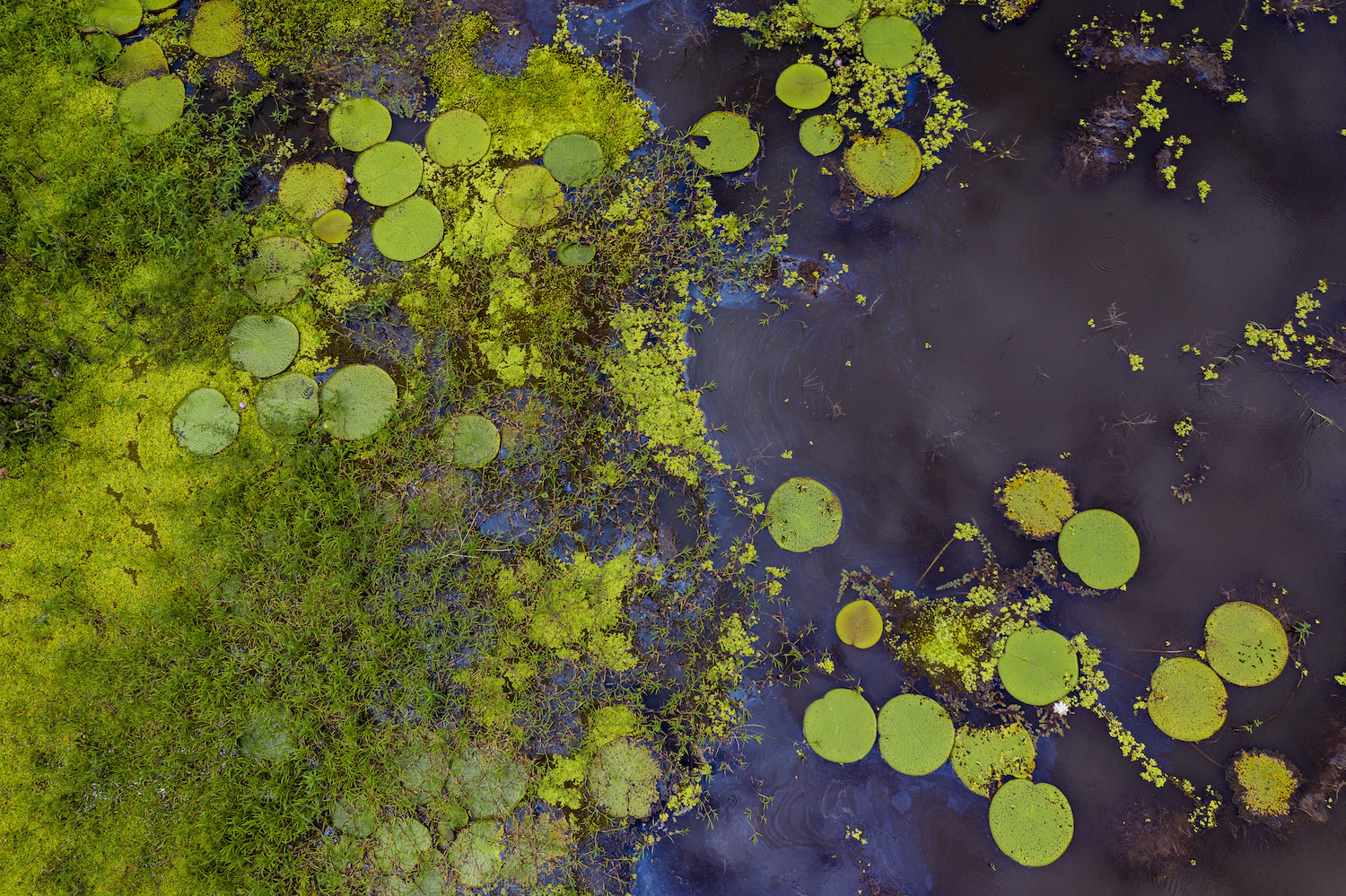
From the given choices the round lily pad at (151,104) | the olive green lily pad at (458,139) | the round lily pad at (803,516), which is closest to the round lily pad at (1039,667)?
the round lily pad at (803,516)

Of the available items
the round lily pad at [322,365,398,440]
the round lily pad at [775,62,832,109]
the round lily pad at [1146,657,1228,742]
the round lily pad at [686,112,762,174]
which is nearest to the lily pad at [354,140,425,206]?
the round lily pad at [322,365,398,440]

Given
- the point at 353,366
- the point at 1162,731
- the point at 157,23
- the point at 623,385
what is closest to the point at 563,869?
the point at 623,385

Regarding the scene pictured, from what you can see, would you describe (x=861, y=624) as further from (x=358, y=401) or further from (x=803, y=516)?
(x=358, y=401)

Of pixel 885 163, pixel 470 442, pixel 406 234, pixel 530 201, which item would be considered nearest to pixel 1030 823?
pixel 470 442

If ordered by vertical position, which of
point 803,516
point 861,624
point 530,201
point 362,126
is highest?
point 362,126

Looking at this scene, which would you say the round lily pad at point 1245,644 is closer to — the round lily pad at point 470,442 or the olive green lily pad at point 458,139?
the round lily pad at point 470,442

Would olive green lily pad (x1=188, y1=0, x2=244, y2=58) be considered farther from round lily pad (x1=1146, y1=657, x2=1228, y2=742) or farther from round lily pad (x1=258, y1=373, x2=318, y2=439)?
round lily pad (x1=1146, y1=657, x2=1228, y2=742)

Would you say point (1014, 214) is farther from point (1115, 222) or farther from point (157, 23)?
point (157, 23)
